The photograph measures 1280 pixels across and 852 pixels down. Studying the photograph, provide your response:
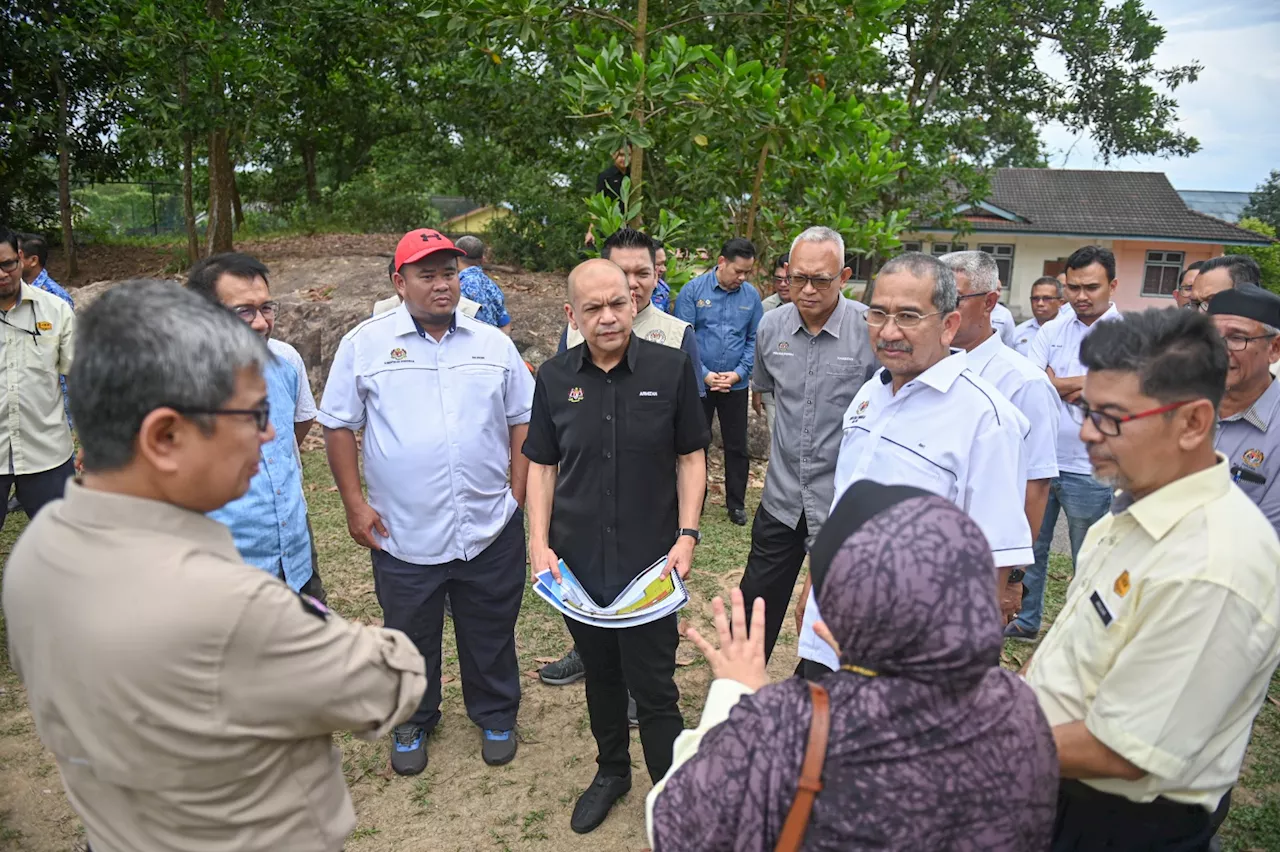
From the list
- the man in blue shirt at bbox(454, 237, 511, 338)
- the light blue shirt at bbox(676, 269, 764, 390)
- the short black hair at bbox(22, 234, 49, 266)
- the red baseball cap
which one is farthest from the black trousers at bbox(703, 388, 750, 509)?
the short black hair at bbox(22, 234, 49, 266)

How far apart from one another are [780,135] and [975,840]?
5.97m

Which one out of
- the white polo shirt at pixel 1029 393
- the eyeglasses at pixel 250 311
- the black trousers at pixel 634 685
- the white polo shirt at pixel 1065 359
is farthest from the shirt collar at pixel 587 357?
the white polo shirt at pixel 1065 359

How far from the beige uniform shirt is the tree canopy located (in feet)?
16.8

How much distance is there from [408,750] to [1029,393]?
3.17 m

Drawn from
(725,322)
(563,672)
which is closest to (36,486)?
(563,672)

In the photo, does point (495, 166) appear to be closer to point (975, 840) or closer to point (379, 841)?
point (379, 841)

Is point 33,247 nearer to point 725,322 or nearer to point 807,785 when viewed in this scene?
point 725,322

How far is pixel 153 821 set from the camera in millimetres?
1712

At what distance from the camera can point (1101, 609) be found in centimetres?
197

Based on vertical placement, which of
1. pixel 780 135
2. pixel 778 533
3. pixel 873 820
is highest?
pixel 780 135

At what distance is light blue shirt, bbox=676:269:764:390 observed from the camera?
7.36m

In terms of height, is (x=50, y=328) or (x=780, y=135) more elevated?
(x=780, y=135)

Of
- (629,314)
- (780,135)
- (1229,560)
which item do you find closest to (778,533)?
(629,314)

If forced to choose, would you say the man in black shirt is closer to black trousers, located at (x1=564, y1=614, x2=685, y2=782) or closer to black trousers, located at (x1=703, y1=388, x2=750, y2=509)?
black trousers, located at (x1=564, y1=614, x2=685, y2=782)
